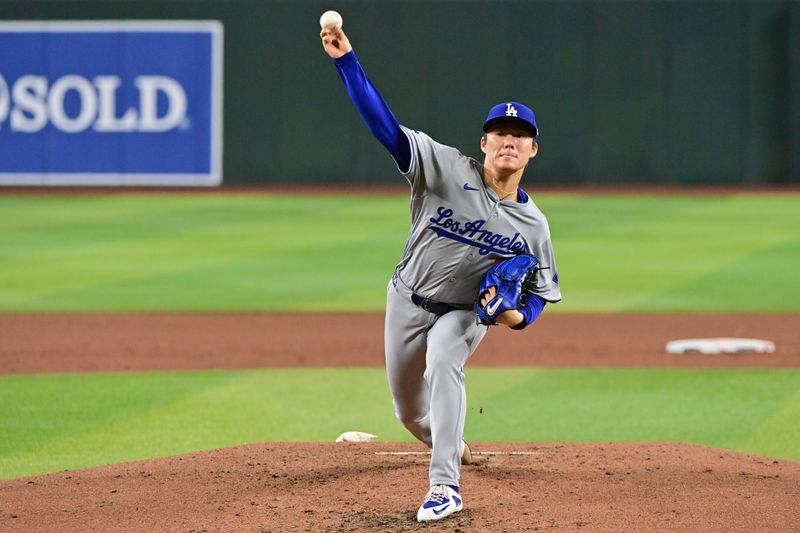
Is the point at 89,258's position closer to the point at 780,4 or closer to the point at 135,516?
the point at 135,516

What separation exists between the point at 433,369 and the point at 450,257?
0.50 metres

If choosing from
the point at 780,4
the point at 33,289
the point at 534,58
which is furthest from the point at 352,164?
the point at 33,289

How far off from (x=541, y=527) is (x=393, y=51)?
1904 cm

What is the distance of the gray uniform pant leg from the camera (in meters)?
5.25

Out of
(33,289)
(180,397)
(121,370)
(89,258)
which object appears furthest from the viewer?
(89,258)

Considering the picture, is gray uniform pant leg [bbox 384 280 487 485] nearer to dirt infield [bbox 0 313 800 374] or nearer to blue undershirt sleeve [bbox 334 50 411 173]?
blue undershirt sleeve [bbox 334 50 411 173]

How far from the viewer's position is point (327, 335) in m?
10.8

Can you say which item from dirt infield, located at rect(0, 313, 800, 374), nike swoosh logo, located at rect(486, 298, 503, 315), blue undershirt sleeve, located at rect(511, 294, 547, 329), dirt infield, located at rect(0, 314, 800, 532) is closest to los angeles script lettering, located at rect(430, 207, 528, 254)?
blue undershirt sleeve, located at rect(511, 294, 547, 329)

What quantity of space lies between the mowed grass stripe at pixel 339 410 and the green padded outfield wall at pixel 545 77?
14490 millimetres

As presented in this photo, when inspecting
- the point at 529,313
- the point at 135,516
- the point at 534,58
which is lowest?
the point at 135,516

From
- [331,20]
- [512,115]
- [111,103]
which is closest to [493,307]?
[512,115]

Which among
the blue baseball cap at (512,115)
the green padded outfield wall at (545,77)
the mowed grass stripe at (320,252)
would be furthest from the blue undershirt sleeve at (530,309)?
the green padded outfield wall at (545,77)

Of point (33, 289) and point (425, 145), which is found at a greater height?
point (425, 145)

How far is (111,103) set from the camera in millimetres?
Answer: 22953
